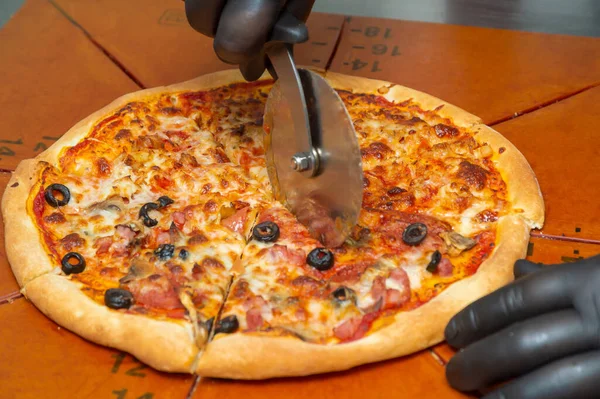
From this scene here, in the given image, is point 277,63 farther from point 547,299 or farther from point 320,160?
point 547,299

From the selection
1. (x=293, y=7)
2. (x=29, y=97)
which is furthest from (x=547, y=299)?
(x=29, y=97)

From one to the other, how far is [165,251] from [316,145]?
79 cm

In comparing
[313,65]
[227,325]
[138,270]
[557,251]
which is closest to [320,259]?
[227,325]

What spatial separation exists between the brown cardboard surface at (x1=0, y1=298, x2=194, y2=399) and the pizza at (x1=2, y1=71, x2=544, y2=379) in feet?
0.25

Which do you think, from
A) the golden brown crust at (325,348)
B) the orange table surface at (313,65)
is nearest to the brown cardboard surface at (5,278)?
the orange table surface at (313,65)

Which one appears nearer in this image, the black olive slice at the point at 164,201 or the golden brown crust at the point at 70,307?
the golden brown crust at the point at 70,307

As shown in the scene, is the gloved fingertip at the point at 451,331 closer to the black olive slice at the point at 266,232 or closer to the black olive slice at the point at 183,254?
the black olive slice at the point at 266,232

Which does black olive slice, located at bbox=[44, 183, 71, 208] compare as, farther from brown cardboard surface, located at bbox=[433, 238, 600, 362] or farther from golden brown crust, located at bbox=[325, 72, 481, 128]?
brown cardboard surface, located at bbox=[433, 238, 600, 362]

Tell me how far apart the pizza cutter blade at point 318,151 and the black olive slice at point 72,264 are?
0.99 metres

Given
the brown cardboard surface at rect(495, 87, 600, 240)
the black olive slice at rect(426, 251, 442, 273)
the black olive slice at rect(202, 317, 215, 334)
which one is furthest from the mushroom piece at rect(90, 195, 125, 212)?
the brown cardboard surface at rect(495, 87, 600, 240)

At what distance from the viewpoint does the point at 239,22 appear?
3115mm

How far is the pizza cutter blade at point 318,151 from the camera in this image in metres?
2.99

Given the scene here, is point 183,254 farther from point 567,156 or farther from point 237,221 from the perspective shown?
point 567,156

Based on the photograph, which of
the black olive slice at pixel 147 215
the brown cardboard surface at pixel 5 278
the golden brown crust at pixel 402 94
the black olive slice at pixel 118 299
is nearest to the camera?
the black olive slice at pixel 118 299
